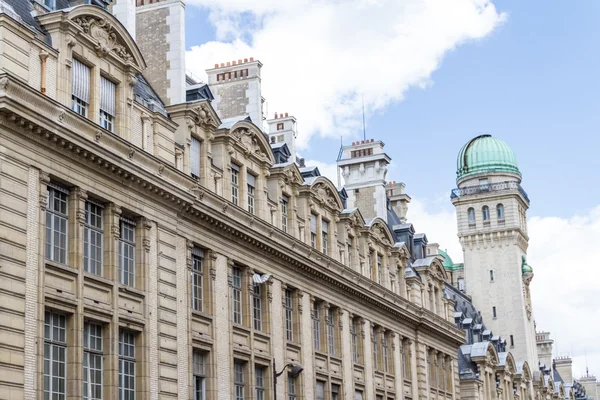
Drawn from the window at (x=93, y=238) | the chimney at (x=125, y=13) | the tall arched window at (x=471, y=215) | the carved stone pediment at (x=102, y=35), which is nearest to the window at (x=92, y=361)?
the window at (x=93, y=238)

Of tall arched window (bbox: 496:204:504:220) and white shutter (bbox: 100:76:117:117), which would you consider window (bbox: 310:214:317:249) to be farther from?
tall arched window (bbox: 496:204:504:220)

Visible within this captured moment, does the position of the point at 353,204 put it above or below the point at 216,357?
above

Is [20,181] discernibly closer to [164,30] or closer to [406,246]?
[164,30]

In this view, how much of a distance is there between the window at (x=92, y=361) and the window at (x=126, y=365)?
1.00m

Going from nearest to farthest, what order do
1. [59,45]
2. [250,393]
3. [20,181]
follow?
1. [20,181]
2. [59,45]
3. [250,393]

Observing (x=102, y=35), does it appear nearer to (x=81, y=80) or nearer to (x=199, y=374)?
(x=81, y=80)

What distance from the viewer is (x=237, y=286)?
40969mm

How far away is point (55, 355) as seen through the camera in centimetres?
2941

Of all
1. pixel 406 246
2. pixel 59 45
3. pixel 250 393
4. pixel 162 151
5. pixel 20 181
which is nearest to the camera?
pixel 20 181

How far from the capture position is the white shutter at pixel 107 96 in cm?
3341

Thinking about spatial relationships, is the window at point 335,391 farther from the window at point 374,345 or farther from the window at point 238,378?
the window at point 238,378

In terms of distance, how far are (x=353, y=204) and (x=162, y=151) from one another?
2970cm

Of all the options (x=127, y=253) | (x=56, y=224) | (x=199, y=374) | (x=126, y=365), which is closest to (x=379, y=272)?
(x=199, y=374)

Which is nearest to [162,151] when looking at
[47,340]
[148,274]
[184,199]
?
[184,199]
